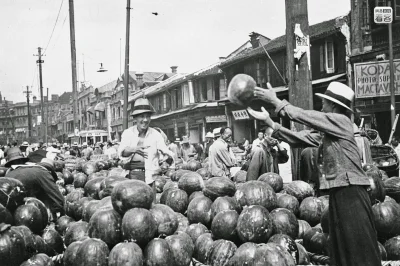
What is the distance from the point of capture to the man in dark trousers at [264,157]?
9.10 metres

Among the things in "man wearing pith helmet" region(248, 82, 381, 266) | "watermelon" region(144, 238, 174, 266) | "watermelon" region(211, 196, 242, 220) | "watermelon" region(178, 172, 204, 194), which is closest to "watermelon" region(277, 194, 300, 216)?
"watermelon" region(211, 196, 242, 220)

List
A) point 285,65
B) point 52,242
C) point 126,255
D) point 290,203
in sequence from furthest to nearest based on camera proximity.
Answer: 1. point 285,65
2. point 290,203
3. point 52,242
4. point 126,255

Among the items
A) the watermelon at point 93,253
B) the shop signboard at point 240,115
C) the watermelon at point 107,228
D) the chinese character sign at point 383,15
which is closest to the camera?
the watermelon at point 93,253

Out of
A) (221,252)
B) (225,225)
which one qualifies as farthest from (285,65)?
(221,252)

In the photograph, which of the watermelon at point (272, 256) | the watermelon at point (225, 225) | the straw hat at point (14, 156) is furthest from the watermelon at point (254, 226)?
the straw hat at point (14, 156)

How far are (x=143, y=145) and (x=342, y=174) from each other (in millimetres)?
3746

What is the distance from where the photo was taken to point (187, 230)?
6.81 m

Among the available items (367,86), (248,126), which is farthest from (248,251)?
(248,126)

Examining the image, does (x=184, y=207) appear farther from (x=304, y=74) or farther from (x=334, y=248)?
(x=334, y=248)

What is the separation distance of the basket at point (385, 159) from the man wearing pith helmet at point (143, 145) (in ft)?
15.8

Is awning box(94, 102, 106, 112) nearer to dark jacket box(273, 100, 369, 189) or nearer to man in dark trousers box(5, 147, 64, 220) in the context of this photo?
man in dark trousers box(5, 147, 64, 220)

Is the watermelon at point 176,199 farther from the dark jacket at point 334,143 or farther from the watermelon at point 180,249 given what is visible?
the dark jacket at point 334,143

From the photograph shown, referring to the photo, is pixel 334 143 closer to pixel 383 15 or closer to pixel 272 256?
pixel 272 256

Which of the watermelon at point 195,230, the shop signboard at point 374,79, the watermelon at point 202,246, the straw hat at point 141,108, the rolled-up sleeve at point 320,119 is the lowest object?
the watermelon at point 202,246
